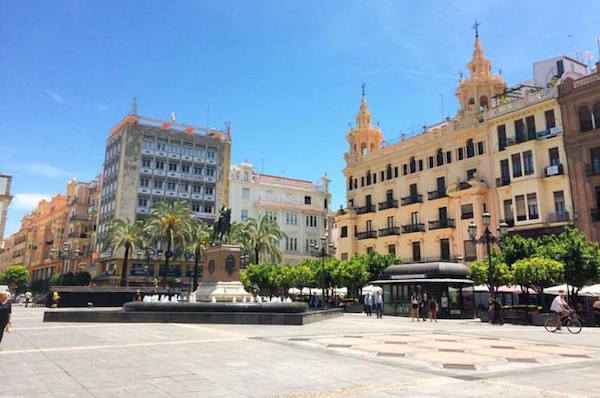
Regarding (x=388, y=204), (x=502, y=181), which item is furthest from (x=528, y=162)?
(x=388, y=204)

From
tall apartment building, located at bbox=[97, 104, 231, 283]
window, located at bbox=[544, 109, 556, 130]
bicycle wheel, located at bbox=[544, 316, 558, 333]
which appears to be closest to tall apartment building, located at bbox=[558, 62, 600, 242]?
window, located at bbox=[544, 109, 556, 130]

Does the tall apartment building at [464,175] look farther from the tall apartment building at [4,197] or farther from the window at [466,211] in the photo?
the tall apartment building at [4,197]

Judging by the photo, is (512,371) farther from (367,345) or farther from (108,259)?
(108,259)

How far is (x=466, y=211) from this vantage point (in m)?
44.4

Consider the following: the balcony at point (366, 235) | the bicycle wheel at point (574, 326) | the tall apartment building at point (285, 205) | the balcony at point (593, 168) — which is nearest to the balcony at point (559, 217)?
the balcony at point (593, 168)

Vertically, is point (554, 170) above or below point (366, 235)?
above

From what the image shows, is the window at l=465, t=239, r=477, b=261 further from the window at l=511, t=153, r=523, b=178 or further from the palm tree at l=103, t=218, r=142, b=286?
the palm tree at l=103, t=218, r=142, b=286

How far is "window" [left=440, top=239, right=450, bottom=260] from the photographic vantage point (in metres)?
45.6

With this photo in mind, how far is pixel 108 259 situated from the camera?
215ft

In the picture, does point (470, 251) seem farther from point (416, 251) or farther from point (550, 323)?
point (550, 323)

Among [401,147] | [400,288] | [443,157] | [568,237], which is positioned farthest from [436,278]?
[401,147]

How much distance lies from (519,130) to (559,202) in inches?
287

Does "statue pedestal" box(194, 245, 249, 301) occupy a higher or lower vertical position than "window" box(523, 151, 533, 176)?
lower

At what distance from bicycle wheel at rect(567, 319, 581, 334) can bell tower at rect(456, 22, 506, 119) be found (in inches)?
1159
